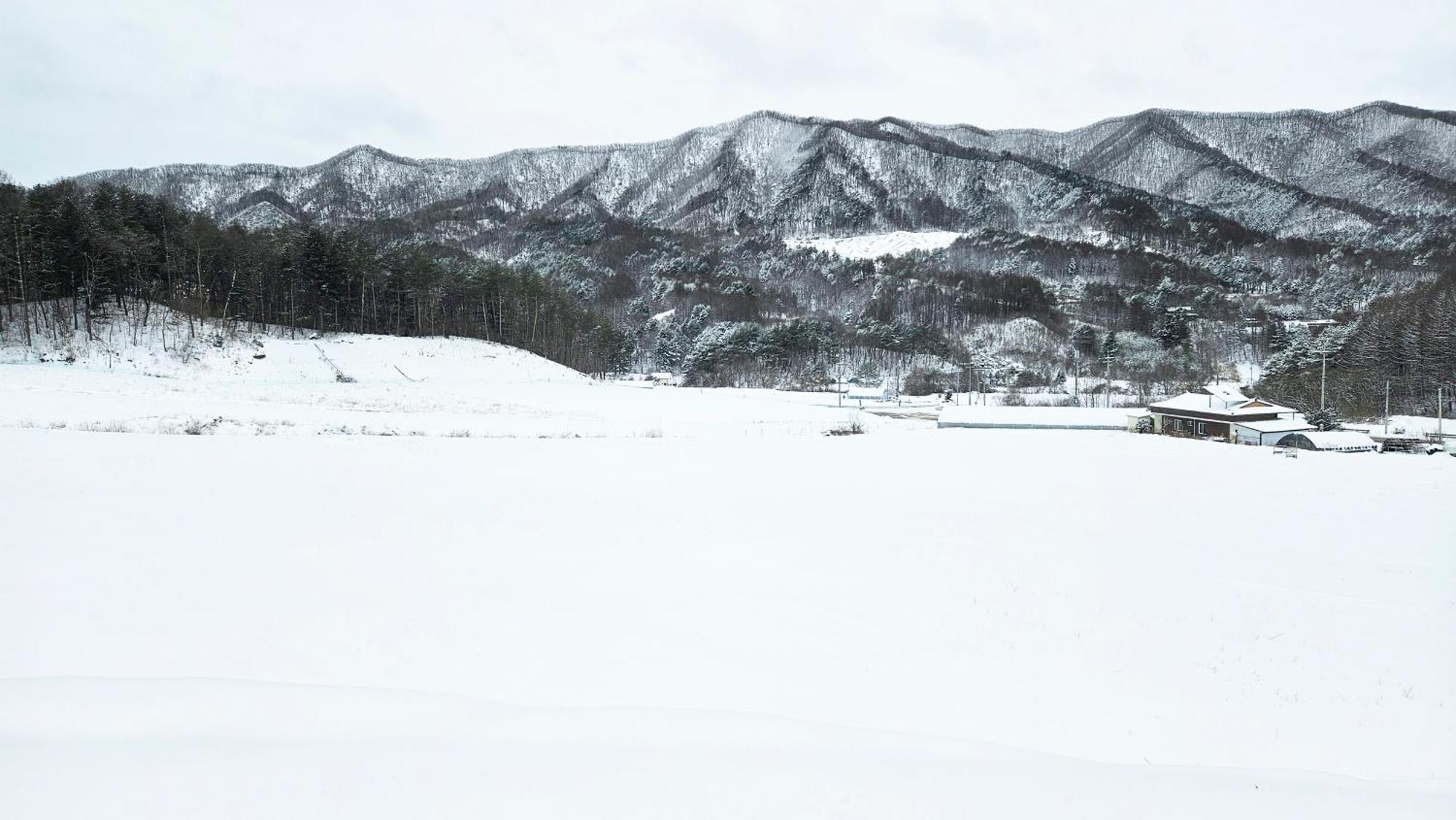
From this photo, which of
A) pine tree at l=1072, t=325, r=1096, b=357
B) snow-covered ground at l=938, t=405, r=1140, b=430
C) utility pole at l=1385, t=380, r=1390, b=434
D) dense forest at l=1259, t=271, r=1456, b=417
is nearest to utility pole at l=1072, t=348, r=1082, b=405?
pine tree at l=1072, t=325, r=1096, b=357

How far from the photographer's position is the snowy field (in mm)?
4633

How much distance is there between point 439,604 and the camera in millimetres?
7582

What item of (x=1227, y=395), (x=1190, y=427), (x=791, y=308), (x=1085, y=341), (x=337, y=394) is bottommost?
(x=1190, y=427)

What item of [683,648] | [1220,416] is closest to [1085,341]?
[1220,416]

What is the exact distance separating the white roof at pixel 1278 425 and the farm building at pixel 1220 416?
4 cm

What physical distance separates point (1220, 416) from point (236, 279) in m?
83.6

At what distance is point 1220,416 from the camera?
46156 mm

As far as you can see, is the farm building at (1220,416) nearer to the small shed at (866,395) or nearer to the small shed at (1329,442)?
the small shed at (1329,442)

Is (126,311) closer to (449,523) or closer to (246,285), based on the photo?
(246,285)

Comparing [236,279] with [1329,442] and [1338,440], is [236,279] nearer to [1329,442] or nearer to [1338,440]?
[1329,442]

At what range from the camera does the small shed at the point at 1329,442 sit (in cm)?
3966

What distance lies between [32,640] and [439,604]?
12.4 feet

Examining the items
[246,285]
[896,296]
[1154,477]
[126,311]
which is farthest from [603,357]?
[896,296]

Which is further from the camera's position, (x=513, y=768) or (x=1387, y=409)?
(x=1387, y=409)
